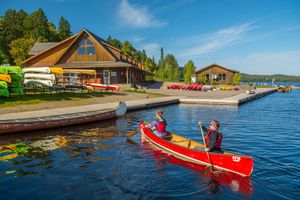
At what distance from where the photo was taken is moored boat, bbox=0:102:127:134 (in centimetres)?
1446

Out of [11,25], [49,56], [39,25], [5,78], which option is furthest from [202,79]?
[11,25]

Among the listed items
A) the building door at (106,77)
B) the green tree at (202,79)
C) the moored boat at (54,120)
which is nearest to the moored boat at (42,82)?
the moored boat at (54,120)

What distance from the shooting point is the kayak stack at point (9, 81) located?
20750mm

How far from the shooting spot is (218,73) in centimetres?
6406

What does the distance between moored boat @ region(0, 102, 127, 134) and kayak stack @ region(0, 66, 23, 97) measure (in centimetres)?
649

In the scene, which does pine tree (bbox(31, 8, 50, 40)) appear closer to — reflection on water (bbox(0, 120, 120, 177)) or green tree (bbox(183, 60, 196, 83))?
green tree (bbox(183, 60, 196, 83))

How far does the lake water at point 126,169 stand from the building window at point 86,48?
30.0m

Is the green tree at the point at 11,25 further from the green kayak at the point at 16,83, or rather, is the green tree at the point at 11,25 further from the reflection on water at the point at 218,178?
the reflection on water at the point at 218,178

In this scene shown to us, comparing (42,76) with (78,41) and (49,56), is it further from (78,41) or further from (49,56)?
(49,56)

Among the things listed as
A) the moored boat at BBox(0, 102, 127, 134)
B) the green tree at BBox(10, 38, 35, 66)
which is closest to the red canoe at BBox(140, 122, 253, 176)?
the moored boat at BBox(0, 102, 127, 134)

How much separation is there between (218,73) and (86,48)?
115 ft

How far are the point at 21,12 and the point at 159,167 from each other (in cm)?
10892

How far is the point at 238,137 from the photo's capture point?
592 inches

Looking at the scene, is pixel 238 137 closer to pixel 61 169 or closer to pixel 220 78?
pixel 61 169
